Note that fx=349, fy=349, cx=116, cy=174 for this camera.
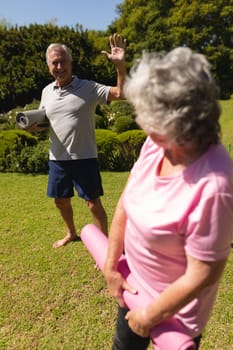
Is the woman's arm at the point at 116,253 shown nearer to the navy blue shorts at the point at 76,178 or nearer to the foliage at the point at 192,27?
the navy blue shorts at the point at 76,178

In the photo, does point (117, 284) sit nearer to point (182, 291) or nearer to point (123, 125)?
point (182, 291)

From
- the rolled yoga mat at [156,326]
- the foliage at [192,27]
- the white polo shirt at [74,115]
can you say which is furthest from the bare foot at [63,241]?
the foliage at [192,27]

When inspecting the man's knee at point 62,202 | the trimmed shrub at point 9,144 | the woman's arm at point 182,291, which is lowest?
the trimmed shrub at point 9,144

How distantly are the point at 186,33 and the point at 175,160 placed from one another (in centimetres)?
2623

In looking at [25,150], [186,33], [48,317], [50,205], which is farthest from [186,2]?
[48,317]

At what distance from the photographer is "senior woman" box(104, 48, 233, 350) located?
1.00 meters

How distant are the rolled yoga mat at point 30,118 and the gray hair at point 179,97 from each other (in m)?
2.26

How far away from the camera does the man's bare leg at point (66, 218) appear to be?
139 inches

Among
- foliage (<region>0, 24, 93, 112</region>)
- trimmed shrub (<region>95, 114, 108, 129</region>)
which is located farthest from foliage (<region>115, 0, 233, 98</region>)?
trimmed shrub (<region>95, 114, 108, 129</region>)

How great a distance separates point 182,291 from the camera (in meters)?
1.13

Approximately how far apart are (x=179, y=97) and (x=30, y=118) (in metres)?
2.41

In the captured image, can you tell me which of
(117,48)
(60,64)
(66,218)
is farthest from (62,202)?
(117,48)

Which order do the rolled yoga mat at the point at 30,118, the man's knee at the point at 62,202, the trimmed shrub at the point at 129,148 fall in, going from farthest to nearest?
the trimmed shrub at the point at 129,148
the man's knee at the point at 62,202
the rolled yoga mat at the point at 30,118

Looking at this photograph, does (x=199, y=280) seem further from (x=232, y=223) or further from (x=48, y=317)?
(x=48, y=317)
